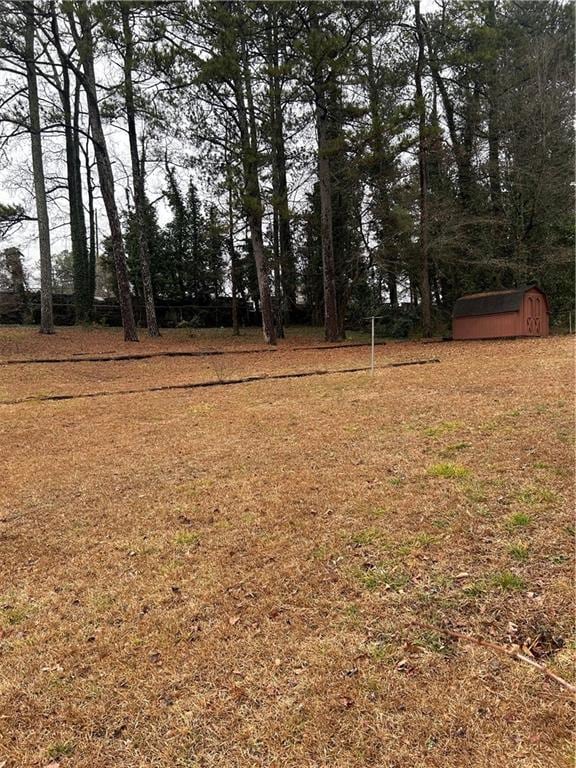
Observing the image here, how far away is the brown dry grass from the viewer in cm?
154

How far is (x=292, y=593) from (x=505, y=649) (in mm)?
945

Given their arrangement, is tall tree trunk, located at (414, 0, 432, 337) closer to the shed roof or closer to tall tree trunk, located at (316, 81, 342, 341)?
the shed roof

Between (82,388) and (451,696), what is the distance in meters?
7.85

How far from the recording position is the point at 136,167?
685 inches

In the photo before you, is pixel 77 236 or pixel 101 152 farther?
pixel 77 236

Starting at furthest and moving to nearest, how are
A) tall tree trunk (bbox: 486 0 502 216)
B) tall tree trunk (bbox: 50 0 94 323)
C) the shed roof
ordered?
tall tree trunk (bbox: 50 0 94 323) → tall tree trunk (bbox: 486 0 502 216) → the shed roof

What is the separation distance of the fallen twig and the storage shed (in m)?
13.7

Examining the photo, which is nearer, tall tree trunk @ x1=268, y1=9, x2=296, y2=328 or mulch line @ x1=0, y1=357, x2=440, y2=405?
mulch line @ x1=0, y1=357, x2=440, y2=405

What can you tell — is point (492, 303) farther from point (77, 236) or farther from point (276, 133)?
point (77, 236)

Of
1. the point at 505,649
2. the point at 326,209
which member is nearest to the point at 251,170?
the point at 326,209

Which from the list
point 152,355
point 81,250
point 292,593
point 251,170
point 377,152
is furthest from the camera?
point 81,250

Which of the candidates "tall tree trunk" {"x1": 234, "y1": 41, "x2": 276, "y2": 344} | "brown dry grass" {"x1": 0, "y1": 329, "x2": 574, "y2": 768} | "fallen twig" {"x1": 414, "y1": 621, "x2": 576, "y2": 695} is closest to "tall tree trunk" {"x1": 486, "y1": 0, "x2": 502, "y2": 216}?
"tall tree trunk" {"x1": 234, "y1": 41, "x2": 276, "y2": 344}

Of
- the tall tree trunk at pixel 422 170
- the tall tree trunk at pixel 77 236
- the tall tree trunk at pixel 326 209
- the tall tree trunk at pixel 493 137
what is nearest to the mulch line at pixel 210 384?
the tall tree trunk at pixel 326 209

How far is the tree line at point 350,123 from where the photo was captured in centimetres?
1288
